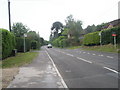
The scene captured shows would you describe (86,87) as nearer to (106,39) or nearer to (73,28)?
(106,39)

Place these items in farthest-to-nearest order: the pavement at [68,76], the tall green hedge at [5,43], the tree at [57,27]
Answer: the tree at [57,27] < the tall green hedge at [5,43] < the pavement at [68,76]

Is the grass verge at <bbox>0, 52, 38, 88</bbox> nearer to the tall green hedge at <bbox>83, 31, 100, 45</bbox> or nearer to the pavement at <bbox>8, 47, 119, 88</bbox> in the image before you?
the pavement at <bbox>8, 47, 119, 88</bbox>

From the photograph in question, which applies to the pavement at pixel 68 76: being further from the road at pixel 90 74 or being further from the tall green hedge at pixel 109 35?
the tall green hedge at pixel 109 35

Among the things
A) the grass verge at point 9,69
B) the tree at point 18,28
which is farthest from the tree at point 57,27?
the grass verge at point 9,69

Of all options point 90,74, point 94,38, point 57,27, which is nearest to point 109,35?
point 94,38

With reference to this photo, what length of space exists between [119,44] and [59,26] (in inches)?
4204

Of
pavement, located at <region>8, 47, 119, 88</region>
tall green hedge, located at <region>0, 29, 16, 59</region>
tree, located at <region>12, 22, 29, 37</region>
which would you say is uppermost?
tree, located at <region>12, 22, 29, 37</region>

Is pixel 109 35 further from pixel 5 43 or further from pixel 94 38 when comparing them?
pixel 5 43

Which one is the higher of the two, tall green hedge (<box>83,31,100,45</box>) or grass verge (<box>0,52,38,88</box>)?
tall green hedge (<box>83,31,100,45</box>)

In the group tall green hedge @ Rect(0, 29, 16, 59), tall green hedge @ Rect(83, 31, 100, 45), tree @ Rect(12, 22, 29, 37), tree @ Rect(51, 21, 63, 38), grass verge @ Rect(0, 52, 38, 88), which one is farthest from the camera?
tree @ Rect(51, 21, 63, 38)

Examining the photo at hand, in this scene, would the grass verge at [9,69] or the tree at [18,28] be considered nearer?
the grass verge at [9,69]

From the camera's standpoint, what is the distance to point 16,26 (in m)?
57.2

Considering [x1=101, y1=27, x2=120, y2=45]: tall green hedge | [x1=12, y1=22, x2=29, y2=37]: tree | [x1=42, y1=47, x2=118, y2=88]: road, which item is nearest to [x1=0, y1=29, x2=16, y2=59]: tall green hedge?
[x1=42, y1=47, x2=118, y2=88]: road

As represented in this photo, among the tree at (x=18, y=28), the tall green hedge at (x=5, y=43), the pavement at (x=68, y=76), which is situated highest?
the tree at (x=18, y=28)
